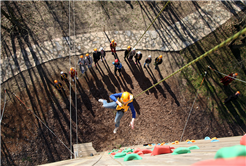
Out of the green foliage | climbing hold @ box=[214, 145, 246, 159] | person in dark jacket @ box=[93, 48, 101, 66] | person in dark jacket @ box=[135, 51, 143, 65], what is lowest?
the green foliage

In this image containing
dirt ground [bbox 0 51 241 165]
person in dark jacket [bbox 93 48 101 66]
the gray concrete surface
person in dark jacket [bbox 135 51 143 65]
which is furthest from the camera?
the gray concrete surface

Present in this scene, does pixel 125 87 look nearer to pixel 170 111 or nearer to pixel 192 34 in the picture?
pixel 170 111

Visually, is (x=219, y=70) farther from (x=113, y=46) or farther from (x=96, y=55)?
(x=96, y=55)

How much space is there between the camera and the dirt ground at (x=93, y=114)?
Result: 6.68m

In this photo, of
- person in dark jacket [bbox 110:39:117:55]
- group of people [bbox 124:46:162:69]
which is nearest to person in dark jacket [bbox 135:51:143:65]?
group of people [bbox 124:46:162:69]

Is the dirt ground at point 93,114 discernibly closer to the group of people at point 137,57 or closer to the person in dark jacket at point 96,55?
the group of people at point 137,57

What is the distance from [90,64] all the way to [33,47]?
343 centimetres

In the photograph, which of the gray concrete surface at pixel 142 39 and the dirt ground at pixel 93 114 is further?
the gray concrete surface at pixel 142 39

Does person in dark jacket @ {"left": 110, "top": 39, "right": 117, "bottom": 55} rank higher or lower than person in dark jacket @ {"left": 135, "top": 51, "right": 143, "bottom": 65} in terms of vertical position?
higher

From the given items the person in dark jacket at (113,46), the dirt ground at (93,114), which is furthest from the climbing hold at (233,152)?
the person in dark jacket at (113,46)

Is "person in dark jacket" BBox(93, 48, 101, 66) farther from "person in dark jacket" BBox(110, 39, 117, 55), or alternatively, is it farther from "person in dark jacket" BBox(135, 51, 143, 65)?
"person in dark jacket" BBox(135, 51, 143, 65)

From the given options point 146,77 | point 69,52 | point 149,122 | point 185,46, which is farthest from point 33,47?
point 185,46

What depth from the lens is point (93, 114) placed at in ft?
23.6

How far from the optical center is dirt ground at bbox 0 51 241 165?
6680 millimetres
